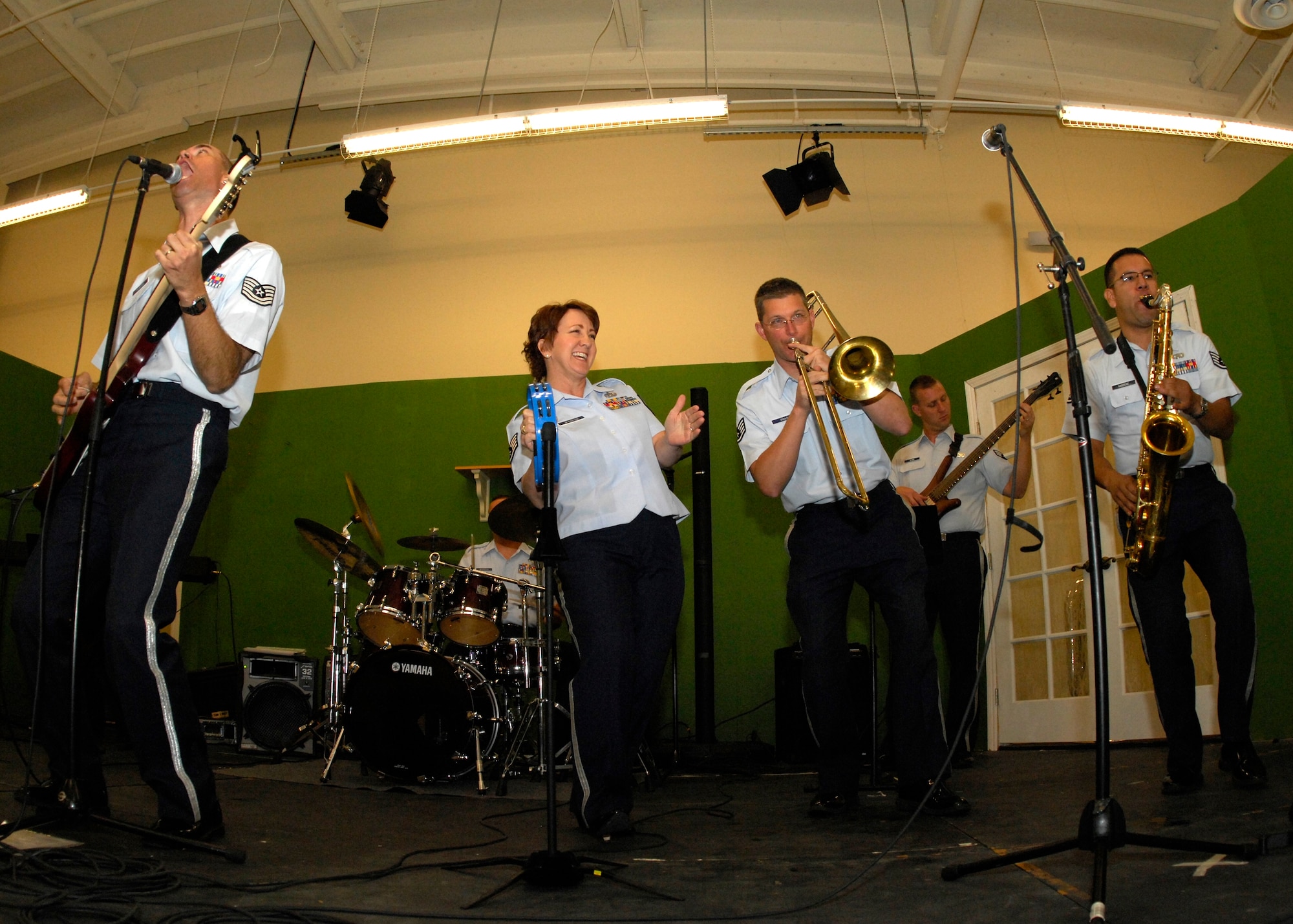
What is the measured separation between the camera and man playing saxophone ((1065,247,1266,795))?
9.34ft

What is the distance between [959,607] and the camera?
4645mm

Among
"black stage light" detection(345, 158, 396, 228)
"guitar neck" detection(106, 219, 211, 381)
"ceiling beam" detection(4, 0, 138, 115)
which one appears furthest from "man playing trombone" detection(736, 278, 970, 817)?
"ceiling beam" detection(4, 0, 138, 115)

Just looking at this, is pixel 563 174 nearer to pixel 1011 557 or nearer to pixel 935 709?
pixel 1011 557

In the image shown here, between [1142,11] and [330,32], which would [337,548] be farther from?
[1142,11]

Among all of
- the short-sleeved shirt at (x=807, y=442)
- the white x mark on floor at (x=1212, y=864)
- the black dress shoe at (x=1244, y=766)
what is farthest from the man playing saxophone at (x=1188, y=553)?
the white x mark on floor at (x=1212, y=864)

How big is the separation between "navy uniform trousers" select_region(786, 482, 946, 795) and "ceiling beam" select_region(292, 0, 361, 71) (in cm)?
531

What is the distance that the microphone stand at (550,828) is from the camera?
1903 millimetres

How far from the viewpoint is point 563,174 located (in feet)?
23.2

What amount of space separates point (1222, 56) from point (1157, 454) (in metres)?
5.52

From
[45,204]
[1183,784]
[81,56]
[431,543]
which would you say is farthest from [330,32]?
[1183,784]

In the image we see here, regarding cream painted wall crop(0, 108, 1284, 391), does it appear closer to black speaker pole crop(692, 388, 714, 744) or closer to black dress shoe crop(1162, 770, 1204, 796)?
black speaker pole crop(692, 388, 714, 744)

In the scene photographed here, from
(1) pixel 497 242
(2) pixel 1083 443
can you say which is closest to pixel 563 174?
(1) pixel 497 242

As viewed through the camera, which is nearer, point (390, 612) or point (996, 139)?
point (996, 139)

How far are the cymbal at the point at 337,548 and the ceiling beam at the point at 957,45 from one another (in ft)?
16.1
